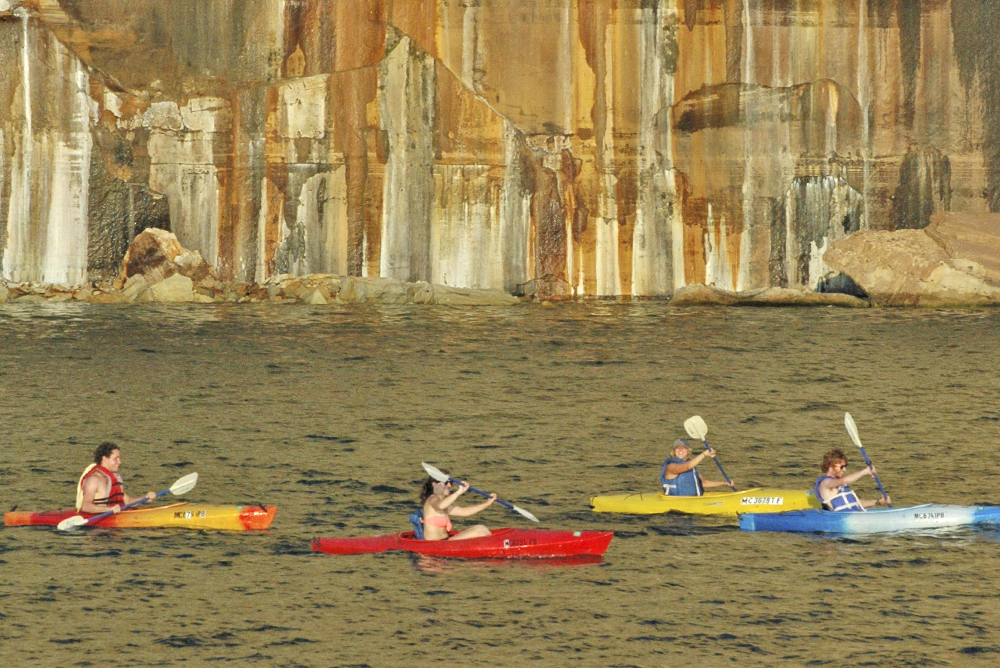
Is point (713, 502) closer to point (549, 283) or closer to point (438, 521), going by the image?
point (438, 521)

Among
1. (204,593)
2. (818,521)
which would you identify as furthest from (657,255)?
(204,593)

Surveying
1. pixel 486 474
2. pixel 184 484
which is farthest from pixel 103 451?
pixel 486 474

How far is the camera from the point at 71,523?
1453cm

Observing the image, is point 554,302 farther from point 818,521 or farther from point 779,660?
point 779,660

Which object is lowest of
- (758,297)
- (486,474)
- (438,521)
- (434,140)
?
(486,474)

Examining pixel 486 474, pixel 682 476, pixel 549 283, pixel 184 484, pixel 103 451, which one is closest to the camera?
pixel 103 451

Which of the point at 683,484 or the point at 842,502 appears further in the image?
the point at 683,484

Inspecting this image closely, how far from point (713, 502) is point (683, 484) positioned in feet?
1.16

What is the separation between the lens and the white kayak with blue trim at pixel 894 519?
574 inches

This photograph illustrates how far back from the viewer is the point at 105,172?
38188 millimetres

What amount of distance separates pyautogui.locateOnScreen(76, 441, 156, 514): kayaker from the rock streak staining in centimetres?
2362

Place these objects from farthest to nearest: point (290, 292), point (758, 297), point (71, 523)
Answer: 1. point (758, 297)
2. point (290, 292)
3. point (71, 523)

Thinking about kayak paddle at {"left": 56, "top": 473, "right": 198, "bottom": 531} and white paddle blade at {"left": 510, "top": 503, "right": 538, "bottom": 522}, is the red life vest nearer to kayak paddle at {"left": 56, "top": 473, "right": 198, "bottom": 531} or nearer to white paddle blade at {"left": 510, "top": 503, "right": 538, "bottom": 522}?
kayak paddle at {"left": 56, "top": 473, "right": 198, "bottom": 531}

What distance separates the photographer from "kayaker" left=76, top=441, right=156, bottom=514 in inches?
578
